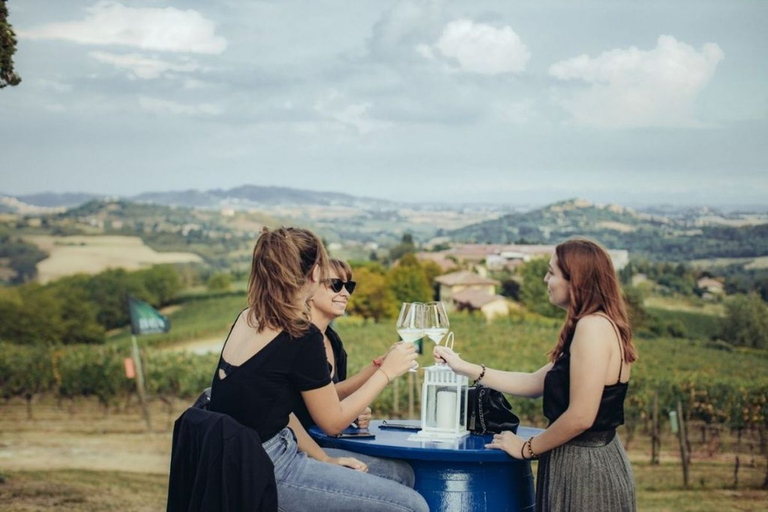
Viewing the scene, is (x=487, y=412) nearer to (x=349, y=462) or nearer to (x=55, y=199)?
(x=349, y=462)

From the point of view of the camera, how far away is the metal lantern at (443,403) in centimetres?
402

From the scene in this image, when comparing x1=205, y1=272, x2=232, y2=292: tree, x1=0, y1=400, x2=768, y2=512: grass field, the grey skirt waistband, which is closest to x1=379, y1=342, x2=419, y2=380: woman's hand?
the grey skirt waistband

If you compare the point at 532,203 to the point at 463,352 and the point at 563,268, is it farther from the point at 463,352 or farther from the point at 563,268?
the point at 563,268

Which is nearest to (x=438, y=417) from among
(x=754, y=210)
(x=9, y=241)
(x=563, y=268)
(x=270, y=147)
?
(x=563, y=268)

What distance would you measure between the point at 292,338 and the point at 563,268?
1074 mm

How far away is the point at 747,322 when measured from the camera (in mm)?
23297

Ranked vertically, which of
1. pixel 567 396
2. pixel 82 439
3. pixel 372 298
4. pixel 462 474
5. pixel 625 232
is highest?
pixel 625 232

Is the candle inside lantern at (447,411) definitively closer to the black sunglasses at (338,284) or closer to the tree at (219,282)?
the black sunglasses at (338,284)

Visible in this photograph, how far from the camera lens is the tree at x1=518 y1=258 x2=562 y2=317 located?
92.4 ft

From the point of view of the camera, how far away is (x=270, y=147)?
42469 mm

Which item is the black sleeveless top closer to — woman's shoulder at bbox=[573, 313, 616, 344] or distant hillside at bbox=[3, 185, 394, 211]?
woman's shoulder at bbox=[573, 313, 616, 344]

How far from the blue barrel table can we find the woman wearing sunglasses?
0.05m

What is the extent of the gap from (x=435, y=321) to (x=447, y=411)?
1.50 feet

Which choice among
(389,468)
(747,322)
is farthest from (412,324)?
(747,322)
